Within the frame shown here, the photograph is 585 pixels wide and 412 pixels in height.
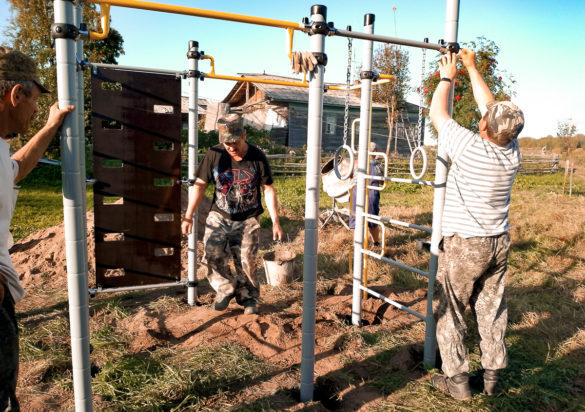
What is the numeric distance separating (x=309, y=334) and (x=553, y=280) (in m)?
3.92

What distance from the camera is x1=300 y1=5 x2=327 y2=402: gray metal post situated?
8.14 feet

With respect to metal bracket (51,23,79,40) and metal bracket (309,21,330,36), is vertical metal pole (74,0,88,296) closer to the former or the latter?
metal bracket (51,23,79,40)

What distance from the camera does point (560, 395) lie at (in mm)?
2770

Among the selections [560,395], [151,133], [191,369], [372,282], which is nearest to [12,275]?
[191,369]

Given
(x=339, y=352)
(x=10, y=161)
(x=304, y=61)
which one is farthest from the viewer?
(x=339, y=352)

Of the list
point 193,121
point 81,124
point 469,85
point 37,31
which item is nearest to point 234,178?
point 193,121

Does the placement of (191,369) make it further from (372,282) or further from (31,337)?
(372,282)

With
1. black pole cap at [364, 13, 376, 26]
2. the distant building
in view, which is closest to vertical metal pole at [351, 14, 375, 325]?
black pole cap at [364, 13, 376, 26]

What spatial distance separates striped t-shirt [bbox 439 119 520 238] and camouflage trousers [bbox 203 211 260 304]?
6.08 feet

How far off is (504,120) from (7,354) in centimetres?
266

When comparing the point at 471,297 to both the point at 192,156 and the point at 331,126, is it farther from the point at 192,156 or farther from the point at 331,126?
the point at 331,126

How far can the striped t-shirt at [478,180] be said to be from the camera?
2.49m

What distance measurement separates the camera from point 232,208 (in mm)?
Answer: 3844

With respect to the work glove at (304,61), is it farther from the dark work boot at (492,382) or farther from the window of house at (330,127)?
the window of house at (330,127)
